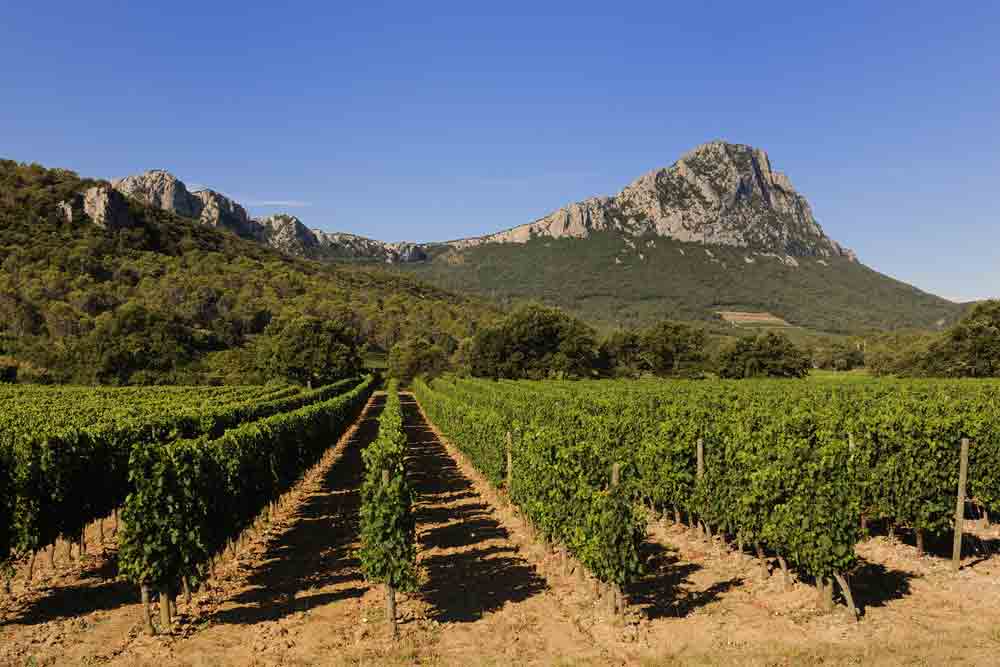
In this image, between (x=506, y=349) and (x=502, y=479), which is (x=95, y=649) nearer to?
(x=502, y=479)

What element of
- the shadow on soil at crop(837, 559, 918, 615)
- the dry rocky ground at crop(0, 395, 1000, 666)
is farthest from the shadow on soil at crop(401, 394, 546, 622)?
the shadow on soil at crop(837, 559, 918, 615)

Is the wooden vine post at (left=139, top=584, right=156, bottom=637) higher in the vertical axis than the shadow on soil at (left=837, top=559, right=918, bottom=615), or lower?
lower

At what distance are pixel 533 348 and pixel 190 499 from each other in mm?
85012

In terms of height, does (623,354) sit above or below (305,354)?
above

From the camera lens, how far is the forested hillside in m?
80.6

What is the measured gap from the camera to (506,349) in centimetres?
9469

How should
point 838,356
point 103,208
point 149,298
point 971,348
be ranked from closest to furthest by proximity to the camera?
point 971,348
point 149,298
point 838,356
point 103,208

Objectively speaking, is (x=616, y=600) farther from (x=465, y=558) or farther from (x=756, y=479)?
(x=465, y=558)

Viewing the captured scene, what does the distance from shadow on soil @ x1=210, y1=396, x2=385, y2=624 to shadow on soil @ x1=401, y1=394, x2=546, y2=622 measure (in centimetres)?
184

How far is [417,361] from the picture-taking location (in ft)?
341

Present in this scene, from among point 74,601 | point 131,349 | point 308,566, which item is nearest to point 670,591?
point 308,566

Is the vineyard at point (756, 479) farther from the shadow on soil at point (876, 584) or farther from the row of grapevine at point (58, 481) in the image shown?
the row of grapevine at point (58, 481)

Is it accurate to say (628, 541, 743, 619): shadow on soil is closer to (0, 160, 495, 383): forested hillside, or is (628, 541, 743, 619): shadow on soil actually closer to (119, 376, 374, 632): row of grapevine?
(119, 376, 374, 632): row of grapevine

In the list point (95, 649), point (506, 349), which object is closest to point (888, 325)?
point (506, 349)
